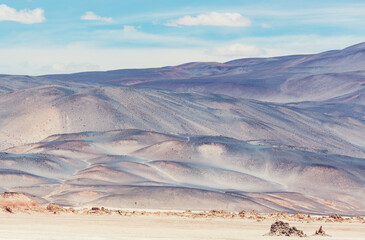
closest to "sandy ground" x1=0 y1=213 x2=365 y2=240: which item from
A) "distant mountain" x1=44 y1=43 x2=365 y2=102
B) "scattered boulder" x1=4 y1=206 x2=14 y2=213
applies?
"scattered boulder" x1=4 y1=206 x2=14 y2=213

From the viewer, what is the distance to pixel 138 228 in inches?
836

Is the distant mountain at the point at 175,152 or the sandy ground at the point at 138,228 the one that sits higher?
the sandy ground at the point at 138,228

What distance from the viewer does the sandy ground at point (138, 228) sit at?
1850 centimetres

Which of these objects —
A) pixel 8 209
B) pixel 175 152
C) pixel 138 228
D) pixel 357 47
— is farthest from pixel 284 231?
pixel 357 47

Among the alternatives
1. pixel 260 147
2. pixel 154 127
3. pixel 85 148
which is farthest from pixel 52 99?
pixel 260 147

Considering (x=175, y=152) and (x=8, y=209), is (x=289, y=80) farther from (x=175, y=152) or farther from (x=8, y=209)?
(x=8, y=209)

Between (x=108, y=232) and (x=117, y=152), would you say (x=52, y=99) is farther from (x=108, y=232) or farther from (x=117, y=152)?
(x=108, y=232)

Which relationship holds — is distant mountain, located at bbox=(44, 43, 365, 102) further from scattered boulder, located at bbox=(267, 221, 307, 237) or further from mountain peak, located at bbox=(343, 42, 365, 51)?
scattered boulder, located at bbox=(267, 221, 307, 237)

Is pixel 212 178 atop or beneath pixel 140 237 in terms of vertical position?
beneath

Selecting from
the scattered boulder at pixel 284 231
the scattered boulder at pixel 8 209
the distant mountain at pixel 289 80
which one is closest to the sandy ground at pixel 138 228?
the scattered boulder at pixel 284 231

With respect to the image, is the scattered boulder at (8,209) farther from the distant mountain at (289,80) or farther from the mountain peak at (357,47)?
the mountain peak at (357,47)

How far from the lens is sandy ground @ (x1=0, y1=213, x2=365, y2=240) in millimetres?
18500

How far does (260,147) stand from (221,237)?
138ft

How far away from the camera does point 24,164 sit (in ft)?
166
